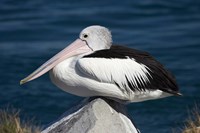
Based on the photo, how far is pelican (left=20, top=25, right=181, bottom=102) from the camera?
289 inches

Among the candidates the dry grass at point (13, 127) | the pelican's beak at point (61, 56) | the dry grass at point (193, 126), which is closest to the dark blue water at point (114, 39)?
the dry grass at point (193, 126)

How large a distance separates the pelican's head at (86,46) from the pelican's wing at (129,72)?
0.18 metres

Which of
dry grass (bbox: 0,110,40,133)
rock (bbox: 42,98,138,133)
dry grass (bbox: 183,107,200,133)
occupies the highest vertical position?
rock (bbox: 42,98,138,133)

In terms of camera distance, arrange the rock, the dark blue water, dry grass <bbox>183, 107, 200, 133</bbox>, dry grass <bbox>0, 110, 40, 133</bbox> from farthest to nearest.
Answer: the dark blue water < dry grass <bbox>0, 110, 40, 133</bbox> < dry grass <bbox>183, 107, 200, 133</bbox> < the rock

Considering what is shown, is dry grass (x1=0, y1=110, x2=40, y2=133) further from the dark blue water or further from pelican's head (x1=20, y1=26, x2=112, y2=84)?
the dark blue water

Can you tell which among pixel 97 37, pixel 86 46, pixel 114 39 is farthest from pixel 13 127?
pixel 114 39

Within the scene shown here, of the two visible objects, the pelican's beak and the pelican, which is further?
Answer: the pelican's beak

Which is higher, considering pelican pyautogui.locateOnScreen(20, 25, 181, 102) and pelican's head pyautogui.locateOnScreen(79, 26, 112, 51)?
pelican's head pyautogui.locateOnScreen(79, 26, 112, 51)

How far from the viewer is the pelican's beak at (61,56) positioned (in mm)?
7586

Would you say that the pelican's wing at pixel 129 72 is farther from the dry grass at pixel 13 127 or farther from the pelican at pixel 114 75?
the dry grass at pixel 13 127

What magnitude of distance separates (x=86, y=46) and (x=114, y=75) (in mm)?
542

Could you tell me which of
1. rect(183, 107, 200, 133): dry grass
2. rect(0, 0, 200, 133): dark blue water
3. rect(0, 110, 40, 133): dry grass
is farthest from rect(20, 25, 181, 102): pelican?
rect(0, 0, 200, 133): dark blue water

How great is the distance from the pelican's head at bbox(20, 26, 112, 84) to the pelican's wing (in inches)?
7.0

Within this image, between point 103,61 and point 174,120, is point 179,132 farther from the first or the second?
point 174,120
